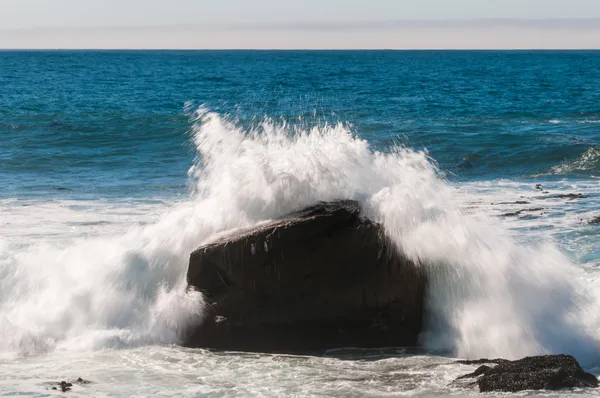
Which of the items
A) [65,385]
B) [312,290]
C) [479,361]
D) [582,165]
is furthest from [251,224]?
[582,165]

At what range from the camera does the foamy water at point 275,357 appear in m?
6.25

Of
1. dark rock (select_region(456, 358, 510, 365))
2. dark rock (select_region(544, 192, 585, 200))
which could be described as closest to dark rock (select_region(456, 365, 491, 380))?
dark rock (select_region(456, 358, 510, 365))

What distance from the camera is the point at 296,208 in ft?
23.9

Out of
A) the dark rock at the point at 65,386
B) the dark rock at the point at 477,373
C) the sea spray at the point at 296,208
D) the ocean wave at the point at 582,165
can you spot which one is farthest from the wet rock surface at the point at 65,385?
the ocean wave at the point at 582,165

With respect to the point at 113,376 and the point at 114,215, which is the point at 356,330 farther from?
the point at 114,215

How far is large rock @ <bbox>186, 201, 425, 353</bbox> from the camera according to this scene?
6.79 m

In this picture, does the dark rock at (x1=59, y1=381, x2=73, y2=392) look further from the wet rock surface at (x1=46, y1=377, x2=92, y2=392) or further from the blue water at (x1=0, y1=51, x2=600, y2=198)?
the blue water at (x1=0, y1=51, x2=600, y2=198)

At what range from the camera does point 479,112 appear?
31172 mm

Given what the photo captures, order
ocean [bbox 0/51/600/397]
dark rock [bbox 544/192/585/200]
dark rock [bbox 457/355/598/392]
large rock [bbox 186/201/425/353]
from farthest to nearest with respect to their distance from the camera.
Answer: dark rock [bbox 544/192/585/200] < large rock [bbox 186/201/425/353] < ocean [bbox 0/51/600/397] < dark rock [bbox 457/355/598/392]

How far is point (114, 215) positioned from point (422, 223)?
6765mm

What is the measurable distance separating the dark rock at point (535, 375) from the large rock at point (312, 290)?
0.97m

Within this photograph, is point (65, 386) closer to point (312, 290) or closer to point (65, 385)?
point (65, 385)

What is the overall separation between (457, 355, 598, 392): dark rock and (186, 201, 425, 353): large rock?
3.18 ft

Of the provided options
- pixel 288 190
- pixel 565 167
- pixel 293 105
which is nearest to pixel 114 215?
pixel 288 190
